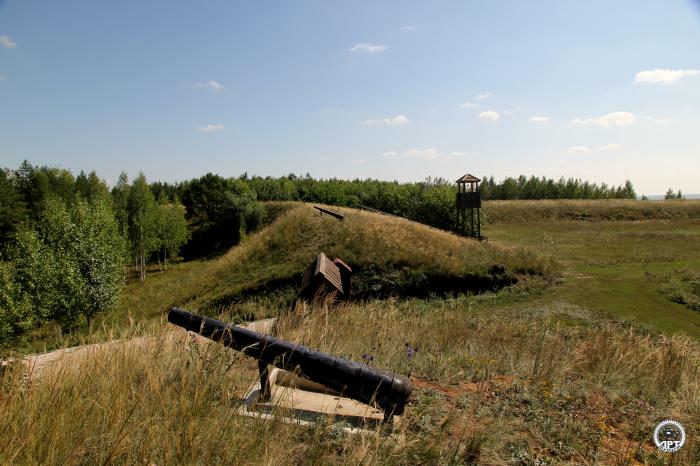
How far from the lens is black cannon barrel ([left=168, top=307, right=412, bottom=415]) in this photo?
3283 mm

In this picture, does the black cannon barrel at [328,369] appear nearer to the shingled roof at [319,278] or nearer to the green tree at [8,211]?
the shingled roof at [319,278]

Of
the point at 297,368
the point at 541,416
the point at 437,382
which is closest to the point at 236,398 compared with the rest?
the point at 297,368

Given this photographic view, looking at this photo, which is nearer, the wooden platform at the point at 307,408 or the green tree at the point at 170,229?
the wooden platform at the point at 307,408

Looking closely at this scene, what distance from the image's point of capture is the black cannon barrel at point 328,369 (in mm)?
3283

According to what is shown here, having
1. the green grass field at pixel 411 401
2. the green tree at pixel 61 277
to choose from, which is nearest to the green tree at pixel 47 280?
the green tree at pixel 61 277

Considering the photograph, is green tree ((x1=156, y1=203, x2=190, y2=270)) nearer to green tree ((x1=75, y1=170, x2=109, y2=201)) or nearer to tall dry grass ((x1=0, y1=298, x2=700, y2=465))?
green tree ((x1=75, y1=170, x2=109, y2=201))

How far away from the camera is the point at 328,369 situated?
11.3ft

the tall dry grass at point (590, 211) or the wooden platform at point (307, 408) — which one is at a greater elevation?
the tall dry grass at point (590, 211)

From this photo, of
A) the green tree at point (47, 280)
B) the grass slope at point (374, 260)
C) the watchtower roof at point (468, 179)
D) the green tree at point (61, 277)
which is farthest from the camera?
the watchtower roof at point (468, 179)

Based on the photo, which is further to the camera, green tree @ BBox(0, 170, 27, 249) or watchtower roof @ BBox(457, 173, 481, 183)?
green tree @ BBox(0, 170, 27, 249)

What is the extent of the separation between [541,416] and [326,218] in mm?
26721

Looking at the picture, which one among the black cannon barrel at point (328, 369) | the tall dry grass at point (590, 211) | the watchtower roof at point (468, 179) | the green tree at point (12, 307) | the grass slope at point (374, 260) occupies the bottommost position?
the green tree at point (12, 307)

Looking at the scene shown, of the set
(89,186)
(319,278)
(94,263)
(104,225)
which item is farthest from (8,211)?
(319,278)

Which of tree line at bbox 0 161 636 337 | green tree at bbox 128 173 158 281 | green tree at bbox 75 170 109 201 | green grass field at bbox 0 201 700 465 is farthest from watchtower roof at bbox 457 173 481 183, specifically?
green tree at bbox 75 170 109 201
